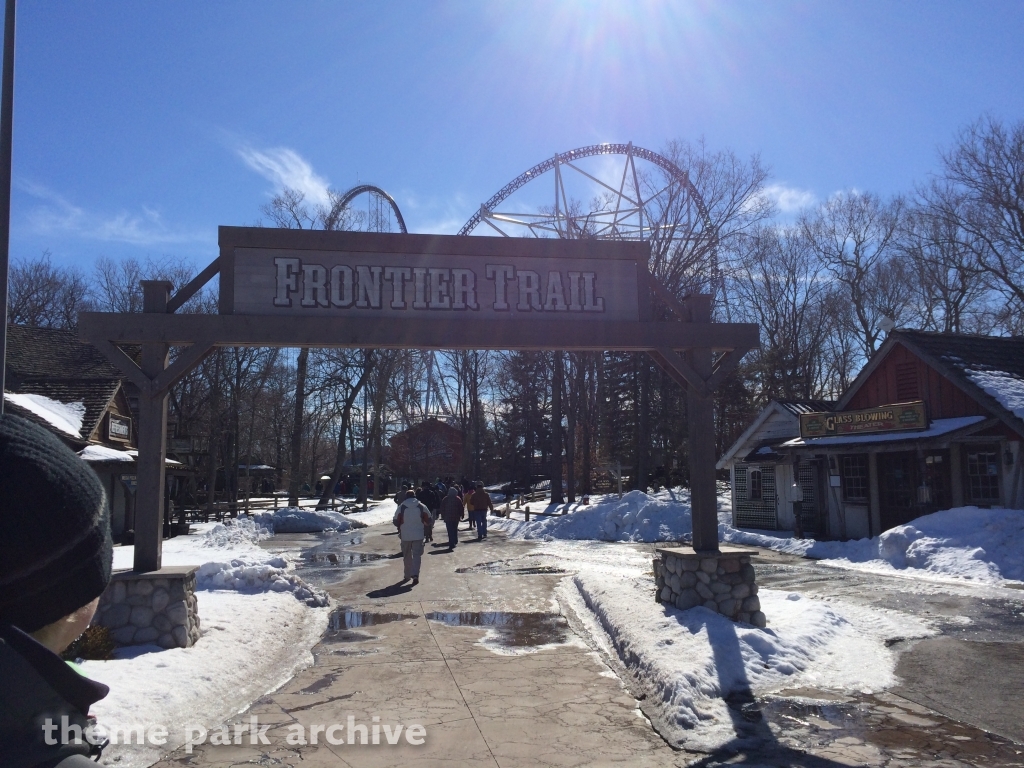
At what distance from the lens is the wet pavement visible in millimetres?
5656

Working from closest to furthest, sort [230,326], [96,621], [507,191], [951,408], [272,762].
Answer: [272,762]
[96,621]
[230,326]
[951,408]
[507,191]

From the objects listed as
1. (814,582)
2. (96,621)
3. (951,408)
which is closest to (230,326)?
(96,621)

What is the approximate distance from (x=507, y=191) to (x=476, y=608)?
96.2 feet

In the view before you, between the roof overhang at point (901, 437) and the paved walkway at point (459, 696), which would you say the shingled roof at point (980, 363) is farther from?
the paved walkway at point (459, 696)

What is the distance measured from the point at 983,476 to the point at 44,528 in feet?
70.1

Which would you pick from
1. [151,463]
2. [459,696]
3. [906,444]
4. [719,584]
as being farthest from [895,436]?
[151,463]

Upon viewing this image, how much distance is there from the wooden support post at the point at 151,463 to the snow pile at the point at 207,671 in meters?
1.16

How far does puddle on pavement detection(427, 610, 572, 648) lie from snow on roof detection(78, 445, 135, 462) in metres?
14.4

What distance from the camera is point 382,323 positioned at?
936 cm

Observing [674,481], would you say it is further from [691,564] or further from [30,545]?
[30,545]

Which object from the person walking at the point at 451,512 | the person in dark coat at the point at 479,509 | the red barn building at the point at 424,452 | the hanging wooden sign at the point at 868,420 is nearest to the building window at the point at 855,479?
the hanging wooden sign at the point at 868,420

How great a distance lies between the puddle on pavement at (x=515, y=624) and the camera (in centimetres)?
955

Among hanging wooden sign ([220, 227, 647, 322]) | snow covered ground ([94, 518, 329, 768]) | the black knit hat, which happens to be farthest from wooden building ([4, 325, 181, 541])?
the black knit hat

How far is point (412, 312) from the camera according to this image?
9.60 metres
